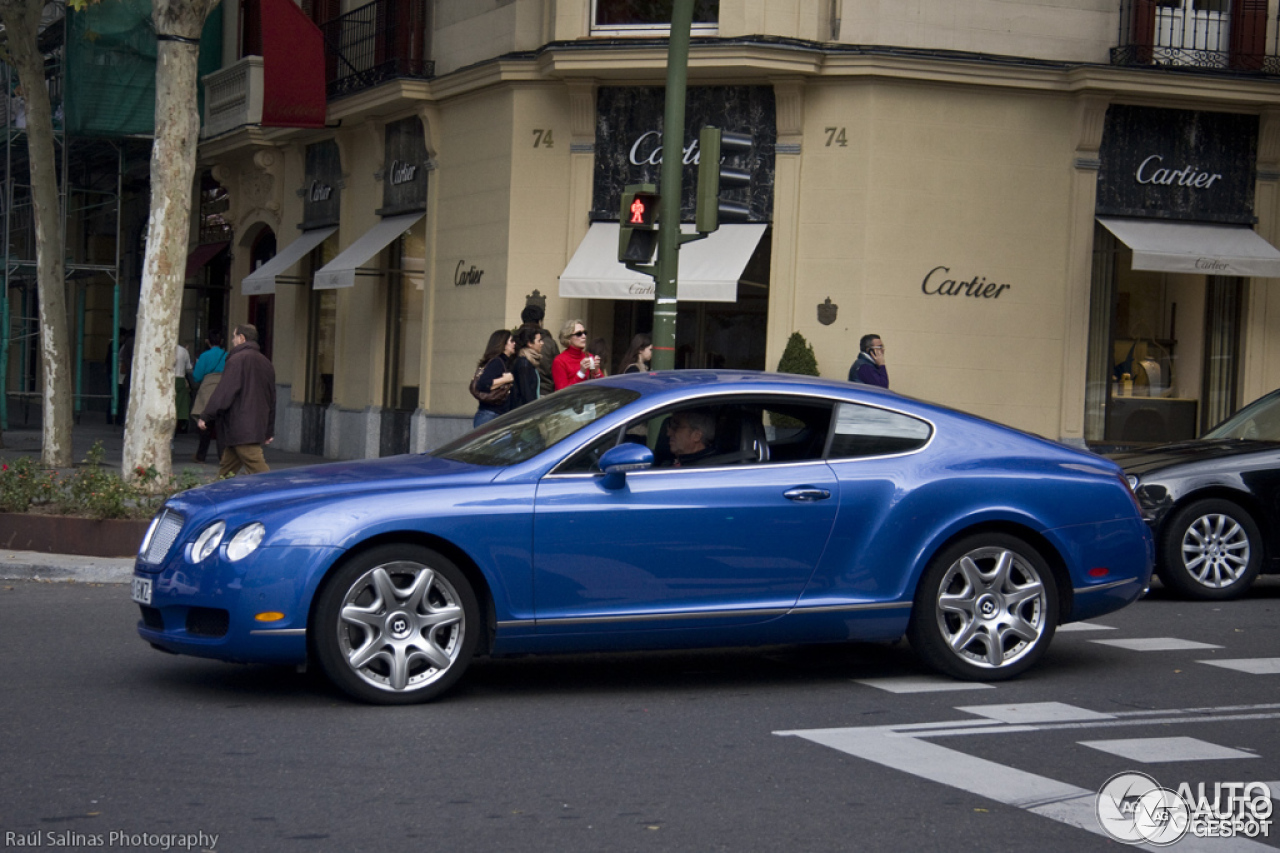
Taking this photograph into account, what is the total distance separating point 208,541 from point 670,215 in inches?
260

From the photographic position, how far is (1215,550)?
1049cm

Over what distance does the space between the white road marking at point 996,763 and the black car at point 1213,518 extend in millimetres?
3629

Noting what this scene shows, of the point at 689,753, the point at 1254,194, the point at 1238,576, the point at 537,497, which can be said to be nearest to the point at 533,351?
the point at 1238,576

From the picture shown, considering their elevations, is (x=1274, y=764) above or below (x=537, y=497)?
below

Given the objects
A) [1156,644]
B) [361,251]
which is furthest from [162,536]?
[361,251]

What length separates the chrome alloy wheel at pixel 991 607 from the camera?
23.2 ft

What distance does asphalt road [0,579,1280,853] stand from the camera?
4.68m

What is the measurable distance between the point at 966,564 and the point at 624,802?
2639 mm

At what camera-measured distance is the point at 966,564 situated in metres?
7.07

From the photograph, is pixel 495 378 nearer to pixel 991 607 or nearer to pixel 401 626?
pixel 991 607

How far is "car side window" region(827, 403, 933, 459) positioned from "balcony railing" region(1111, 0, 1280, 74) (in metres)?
12.2

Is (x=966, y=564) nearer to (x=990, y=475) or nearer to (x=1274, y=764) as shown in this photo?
(x=990, y=475)

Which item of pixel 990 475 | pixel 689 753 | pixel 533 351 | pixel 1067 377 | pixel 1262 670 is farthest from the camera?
pixel 1067 377

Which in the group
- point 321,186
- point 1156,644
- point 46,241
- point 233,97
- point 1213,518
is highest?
point 233,97
